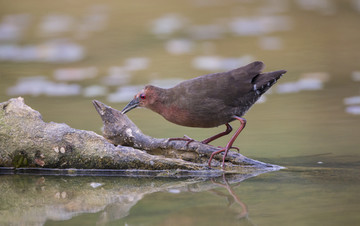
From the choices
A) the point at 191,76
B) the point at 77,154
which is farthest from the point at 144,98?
the point at 191,76

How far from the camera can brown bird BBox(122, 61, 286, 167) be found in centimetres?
588

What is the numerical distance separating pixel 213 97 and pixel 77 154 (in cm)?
132

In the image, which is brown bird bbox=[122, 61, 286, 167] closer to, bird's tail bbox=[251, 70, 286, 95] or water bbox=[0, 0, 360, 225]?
bird's tail bbox=[251, 70, 286, 95]

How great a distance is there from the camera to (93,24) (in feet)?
45.6

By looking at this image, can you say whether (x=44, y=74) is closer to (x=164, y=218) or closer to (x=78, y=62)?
(x=78, y=62)

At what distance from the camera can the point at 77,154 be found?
5512 millimetres

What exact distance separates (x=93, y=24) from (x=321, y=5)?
5.35 metres

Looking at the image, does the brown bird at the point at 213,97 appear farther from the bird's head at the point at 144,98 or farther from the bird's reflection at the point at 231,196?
the bird's reflection at the point at 231,196

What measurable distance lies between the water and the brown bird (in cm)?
48

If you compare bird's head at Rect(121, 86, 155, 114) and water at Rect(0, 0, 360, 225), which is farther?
bird's head at Rect(121, 86, 155, 114)

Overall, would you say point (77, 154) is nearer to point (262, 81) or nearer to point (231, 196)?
point (231, 196)

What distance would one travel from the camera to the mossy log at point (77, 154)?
546 centimetres

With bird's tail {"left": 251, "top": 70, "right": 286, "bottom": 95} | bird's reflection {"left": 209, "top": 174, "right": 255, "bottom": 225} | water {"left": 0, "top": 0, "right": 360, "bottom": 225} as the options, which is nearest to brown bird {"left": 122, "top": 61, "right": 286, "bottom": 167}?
bird's tail {"left": 251, "top": 70, "right": 286, "bottom": 95}

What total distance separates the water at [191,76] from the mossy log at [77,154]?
0.64 feet
